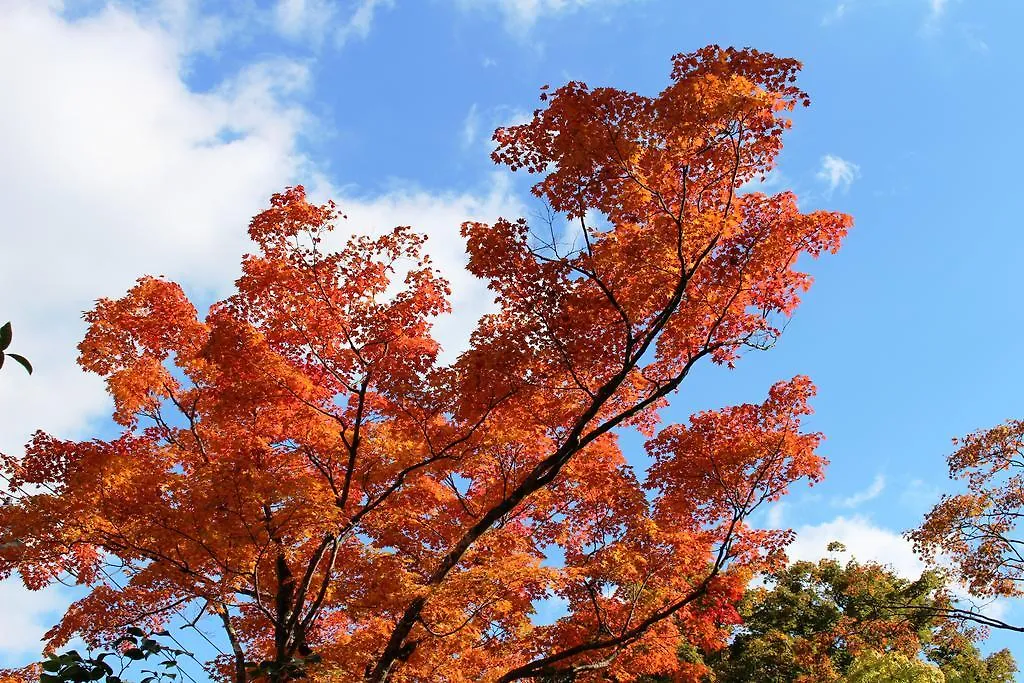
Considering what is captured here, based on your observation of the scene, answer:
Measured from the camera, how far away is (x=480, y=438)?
12.2m

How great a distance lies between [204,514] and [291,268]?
395cm

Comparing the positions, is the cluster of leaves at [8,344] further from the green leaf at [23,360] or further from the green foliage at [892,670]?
the green foliage at [892,670]

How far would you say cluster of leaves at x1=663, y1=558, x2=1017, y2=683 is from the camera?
18188 mm

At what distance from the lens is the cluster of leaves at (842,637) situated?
59.7ft

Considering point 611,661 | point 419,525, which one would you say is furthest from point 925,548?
point 419,525

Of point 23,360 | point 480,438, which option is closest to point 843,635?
point 480,438

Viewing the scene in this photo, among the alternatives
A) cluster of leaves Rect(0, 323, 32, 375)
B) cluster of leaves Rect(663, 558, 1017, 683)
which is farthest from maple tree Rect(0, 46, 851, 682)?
cluster of leaves Rect(0, 323, 32, 375)

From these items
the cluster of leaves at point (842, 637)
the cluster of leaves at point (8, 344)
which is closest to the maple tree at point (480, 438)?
the cluster of leaves at point (842, 637)

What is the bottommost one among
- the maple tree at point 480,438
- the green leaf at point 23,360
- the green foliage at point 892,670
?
the green leaf at point 23,360

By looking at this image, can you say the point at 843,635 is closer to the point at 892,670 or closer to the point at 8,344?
the point at 892,670

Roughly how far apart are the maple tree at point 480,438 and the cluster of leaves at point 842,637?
13.8ft

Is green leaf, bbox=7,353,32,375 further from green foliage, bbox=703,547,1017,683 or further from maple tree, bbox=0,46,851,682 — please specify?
green foliage, bbox=703,547,1017,683

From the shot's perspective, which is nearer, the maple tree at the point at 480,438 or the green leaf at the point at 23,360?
the green leaf at the point at 23,360

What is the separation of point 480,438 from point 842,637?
10596 mm
